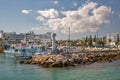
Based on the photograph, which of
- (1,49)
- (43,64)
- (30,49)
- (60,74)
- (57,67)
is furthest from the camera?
(1,49)

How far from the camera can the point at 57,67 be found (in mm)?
41375

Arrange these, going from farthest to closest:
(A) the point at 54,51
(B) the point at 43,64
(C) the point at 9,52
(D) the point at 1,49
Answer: (D) the point at 1,49, (C) the point at 9,52, (A) the point at 54,51, (B) the point at 43,64

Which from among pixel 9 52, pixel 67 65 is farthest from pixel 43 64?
pixel 9 52

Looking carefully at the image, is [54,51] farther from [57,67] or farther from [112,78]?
[112,78]

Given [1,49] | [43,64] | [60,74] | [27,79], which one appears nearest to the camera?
[27,79]

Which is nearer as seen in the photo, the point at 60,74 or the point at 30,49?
the point at 60,74

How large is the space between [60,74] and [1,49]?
75886 millimetres

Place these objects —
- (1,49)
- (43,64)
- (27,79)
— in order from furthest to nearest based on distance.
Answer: (1,49), (43,64), (27,79)

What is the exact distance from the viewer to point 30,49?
7119 cm

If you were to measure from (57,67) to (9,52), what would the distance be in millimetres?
40364

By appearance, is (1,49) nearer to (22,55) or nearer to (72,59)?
(22,55)

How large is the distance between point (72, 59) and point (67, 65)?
3623 mm

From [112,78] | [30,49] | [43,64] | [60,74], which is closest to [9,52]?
[30,49]

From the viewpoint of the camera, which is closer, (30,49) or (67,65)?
(67,65)
